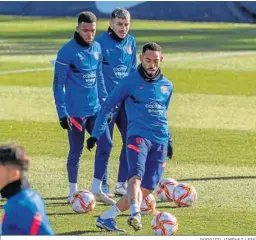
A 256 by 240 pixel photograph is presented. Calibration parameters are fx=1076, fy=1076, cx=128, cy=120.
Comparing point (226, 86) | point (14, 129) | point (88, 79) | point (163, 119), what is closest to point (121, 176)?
point (88, 79)

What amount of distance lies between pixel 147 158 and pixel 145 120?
1.28 feet

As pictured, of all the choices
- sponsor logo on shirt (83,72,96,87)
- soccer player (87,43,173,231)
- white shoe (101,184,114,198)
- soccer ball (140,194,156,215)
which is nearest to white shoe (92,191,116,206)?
white shoe (101,184,114,198)

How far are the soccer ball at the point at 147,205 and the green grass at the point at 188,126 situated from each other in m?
0.32

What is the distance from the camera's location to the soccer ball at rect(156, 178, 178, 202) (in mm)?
12344

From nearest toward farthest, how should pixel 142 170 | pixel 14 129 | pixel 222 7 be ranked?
pixel 142 170 → pixel 14 129 → pixel 222 7

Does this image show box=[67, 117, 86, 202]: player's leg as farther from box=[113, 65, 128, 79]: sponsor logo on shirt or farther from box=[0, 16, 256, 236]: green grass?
box=[113, 65, 128, 79]: sponsor logo on shirt

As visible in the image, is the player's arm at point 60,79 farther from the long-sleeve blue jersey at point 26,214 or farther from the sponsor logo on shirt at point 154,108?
the long-sleeve blue jersey at point 26,214

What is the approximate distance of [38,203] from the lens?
697cm

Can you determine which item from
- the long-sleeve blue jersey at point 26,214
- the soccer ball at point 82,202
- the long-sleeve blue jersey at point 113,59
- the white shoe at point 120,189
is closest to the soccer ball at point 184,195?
the white shoe at point 120,189

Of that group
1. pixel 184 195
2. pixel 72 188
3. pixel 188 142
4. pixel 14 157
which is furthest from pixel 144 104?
pixel 188 142

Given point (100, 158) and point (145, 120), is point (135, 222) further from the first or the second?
point (100, 158)

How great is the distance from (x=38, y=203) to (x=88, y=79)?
561 cm

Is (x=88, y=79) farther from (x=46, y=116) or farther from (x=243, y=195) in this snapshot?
(x=46, y=116)

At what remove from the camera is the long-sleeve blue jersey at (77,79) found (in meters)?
12.3
